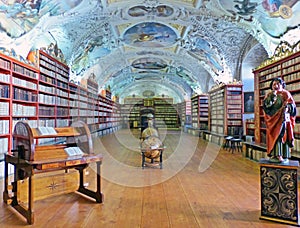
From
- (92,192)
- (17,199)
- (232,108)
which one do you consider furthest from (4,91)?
(232,108)

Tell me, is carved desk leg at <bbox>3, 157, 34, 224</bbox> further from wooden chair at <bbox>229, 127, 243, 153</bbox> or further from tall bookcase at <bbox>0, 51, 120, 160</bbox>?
wooden chair at <bbox>229, 127, 243, 153</bbox>

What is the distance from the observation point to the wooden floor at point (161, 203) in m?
3.66

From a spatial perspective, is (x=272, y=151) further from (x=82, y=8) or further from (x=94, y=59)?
(x=94, y=59)

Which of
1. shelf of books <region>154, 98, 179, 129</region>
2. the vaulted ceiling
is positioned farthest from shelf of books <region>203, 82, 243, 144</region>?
shelf of books <region>154, 98, 179, 129</region>

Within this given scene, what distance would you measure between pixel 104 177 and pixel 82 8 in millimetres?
5584

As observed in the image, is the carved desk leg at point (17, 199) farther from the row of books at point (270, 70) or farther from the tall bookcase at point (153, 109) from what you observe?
the tall bookcase at point (153, 109)

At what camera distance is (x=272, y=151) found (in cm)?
388

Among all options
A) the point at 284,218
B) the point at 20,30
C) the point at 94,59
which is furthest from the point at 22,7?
the point at 94,59

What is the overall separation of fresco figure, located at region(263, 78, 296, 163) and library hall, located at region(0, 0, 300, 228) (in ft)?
0.05

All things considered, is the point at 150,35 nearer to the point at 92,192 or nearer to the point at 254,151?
the point at 254,151

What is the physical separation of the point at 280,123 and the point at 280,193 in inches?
37.1

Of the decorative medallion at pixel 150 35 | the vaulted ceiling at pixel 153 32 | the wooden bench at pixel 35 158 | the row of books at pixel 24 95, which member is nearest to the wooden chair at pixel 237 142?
the vaulted ceiling at pixel 153 32

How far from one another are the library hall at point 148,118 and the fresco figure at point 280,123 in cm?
1

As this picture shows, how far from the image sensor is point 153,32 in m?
13.6
